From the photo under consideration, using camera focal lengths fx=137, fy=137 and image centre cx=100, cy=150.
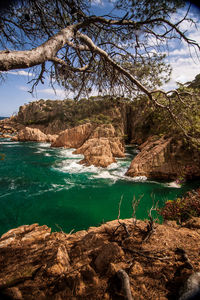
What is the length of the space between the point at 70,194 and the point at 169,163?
748cm

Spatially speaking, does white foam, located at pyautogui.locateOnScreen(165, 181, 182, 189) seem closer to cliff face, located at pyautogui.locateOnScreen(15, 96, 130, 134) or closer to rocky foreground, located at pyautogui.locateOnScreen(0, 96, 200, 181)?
rocky foreground, located at pyautogui.locateOnScreen(0, 96, 200, 181)

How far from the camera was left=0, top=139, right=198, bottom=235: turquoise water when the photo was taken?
682 centimetres

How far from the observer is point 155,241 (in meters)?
2.48

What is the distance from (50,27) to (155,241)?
4697 millimetres

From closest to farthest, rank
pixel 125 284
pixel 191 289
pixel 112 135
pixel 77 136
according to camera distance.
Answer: pixel 191 289
pixel 125 284
pixel 112 135
pixel 77 136

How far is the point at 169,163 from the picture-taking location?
10.2 meters

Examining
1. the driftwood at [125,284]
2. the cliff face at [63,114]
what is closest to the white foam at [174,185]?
the driftwood at [125,284]

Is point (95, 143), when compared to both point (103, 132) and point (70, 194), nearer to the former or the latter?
point (103, 132)

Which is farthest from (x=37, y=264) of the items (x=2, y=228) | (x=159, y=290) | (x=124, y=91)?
(x=2, y=228)

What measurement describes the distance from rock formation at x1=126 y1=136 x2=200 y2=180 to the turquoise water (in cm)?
79

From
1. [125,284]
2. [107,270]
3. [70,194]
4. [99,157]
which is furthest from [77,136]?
[125,284]

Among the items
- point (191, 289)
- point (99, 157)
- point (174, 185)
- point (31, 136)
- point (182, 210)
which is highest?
point (31, 136)

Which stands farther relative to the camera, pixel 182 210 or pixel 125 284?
pixel 182 210

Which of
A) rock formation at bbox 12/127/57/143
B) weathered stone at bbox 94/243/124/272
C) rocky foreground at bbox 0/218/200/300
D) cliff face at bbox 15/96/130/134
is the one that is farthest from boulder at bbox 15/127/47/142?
weathered stone at bbox 94/243/124/272
